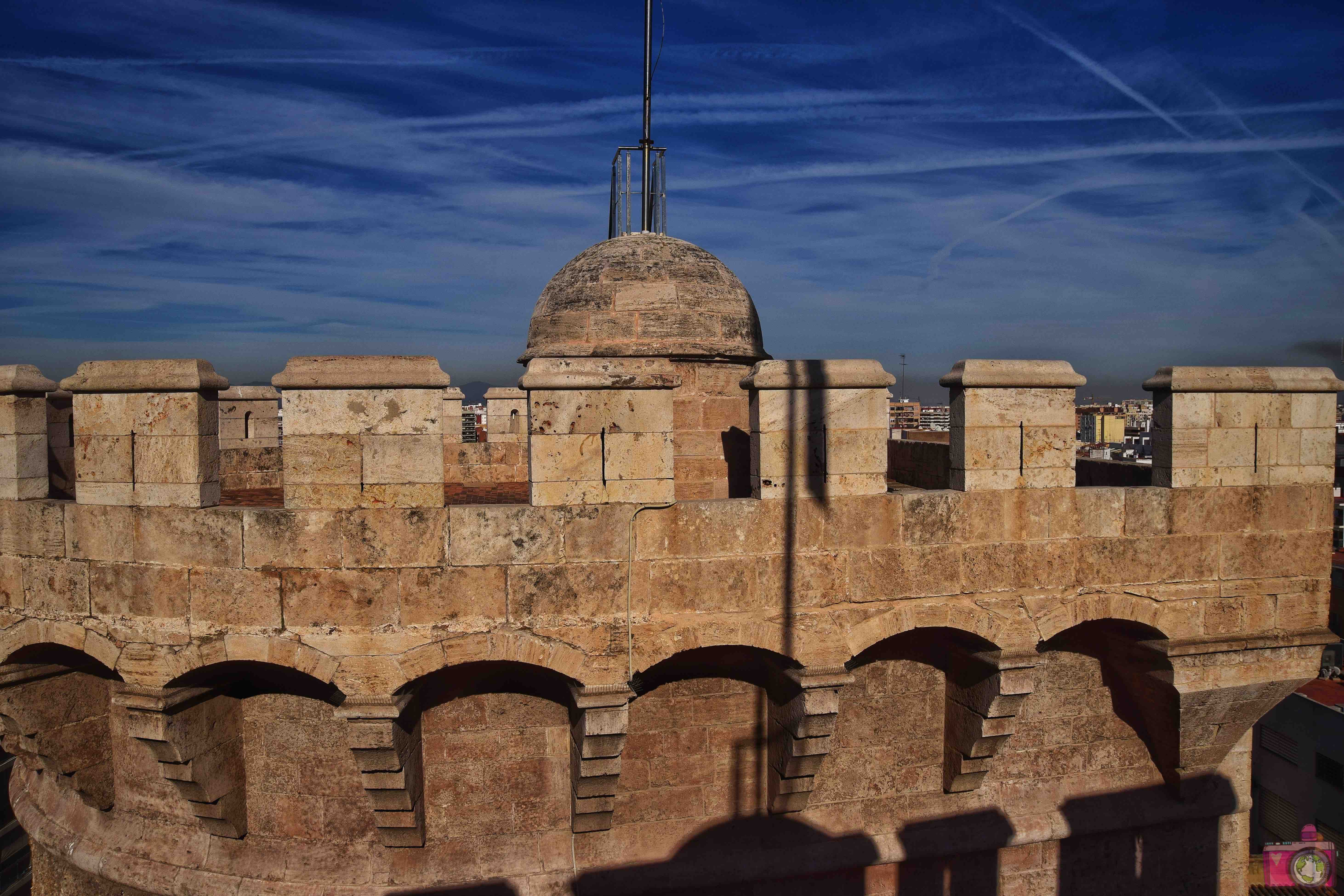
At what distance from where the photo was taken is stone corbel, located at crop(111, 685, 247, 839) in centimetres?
533

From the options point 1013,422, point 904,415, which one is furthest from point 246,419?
point 904,415

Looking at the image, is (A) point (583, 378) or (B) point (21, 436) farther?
(B) point (21, 436)

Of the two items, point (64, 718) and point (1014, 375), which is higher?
point (1014, 375)

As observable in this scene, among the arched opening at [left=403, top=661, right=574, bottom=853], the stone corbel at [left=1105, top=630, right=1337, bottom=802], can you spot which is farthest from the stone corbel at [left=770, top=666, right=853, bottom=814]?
the stone corbel at [left=1105, top=630, right=1337, bottom=802]

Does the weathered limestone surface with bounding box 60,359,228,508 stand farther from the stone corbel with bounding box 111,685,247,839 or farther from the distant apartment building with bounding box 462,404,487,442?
the distant apartment building with bounding box 462,404,487,442

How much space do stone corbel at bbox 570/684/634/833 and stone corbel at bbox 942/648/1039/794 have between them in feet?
8.52

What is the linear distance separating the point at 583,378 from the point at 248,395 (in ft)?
22.0

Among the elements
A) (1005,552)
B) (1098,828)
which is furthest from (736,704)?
(1098,828)

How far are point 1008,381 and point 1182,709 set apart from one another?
3020 mm

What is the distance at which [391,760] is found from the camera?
543 cm

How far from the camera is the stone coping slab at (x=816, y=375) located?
5465 mm

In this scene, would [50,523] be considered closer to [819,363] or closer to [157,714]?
[157,714]

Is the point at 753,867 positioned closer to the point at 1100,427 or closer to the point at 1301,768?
the point at 1301,768

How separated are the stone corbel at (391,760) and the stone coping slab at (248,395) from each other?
558cm
